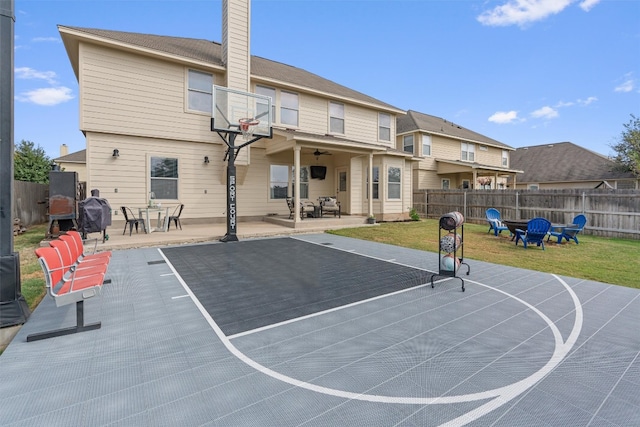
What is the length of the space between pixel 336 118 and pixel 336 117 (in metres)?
0.05

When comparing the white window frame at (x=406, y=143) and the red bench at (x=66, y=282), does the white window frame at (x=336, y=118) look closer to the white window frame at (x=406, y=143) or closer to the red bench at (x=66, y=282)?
the white window frame at (x=406, y=143)

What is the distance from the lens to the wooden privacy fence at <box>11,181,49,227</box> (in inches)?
445

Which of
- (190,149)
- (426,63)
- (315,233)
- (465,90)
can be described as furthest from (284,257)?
(465,90)

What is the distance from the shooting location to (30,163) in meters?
23.9

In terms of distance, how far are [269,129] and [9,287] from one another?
860 cm

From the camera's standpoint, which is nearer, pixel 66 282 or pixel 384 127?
pixel 66 282

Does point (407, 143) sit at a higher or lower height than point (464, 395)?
higher

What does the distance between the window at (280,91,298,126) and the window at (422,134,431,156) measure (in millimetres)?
11349

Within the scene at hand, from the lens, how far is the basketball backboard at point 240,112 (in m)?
10.1

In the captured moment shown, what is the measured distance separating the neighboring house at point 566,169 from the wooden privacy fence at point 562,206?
13958 mm

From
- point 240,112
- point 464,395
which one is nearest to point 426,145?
point 240,112

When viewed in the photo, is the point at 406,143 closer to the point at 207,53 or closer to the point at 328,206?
the point at 328,206

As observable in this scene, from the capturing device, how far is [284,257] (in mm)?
7098

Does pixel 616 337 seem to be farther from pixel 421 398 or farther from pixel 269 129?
pixel 269 129
